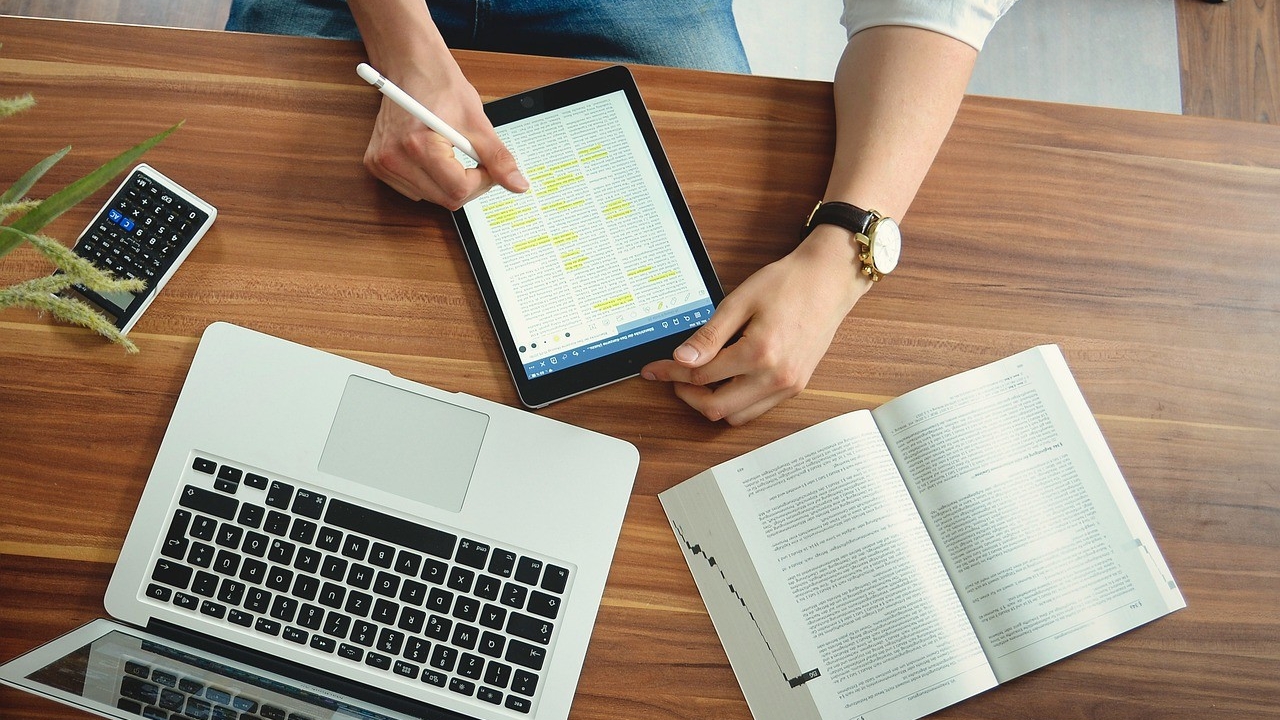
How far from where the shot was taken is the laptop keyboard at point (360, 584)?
2.26 feet

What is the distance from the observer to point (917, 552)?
72cm

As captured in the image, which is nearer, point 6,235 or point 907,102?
point 6,235

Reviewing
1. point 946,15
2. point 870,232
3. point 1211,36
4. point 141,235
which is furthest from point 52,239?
point 1211,36

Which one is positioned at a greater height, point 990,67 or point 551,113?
point 990,67

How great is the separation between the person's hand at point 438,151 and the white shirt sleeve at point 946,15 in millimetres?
373

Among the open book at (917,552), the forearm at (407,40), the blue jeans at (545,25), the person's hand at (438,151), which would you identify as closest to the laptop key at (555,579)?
the open book at (917,552)

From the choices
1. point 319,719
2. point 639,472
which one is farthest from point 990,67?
point 319,719

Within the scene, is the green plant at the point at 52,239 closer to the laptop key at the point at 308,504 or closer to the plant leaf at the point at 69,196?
the plant leaf at the point at 69,196

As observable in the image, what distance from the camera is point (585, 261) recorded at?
0.76m

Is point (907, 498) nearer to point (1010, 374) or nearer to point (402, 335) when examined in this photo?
point (1010, 374)

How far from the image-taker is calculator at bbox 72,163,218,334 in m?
0.73

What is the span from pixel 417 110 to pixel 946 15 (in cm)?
48

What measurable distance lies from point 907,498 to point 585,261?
1.15 ft

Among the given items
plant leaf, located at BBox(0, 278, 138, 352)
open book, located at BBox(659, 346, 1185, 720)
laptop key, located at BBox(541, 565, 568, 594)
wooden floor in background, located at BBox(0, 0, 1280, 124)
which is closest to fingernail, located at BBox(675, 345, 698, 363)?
open book, located at BBox(659, 346, 1185, 720)
